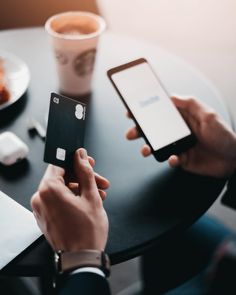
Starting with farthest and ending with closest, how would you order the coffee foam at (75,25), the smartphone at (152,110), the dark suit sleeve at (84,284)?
the coffee foam at (75,25)
the smartphone at (152,110)
the dark suit sleeve at (84,284)

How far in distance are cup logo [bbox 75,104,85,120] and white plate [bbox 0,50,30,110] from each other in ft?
0.70

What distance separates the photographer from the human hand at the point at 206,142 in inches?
31.2

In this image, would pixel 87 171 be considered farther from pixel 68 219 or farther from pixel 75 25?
pixel 75 25

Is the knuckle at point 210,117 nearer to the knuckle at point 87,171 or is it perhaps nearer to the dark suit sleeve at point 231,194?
the dark suit sleeve at point 231,194

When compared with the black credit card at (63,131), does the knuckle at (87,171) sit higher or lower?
lower

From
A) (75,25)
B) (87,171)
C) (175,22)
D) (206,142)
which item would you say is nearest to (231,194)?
(206,142)

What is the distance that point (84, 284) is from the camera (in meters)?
0.58

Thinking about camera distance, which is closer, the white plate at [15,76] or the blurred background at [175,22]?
the white plate at [15,76]

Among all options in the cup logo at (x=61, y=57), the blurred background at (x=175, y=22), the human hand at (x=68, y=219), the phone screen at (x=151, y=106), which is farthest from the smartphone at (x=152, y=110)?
the blurred background at (x=175, y=22)

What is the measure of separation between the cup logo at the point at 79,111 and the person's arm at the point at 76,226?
0.09m

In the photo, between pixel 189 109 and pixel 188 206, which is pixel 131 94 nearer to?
pixel 189 109

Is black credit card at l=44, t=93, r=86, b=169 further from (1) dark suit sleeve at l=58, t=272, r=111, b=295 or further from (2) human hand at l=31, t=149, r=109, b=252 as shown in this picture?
(1) dark suit sleeve at l=58, t=272, r=111, b=295

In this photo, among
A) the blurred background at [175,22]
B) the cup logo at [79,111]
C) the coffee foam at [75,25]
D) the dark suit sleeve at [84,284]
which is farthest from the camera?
the blurred background at [175,22]

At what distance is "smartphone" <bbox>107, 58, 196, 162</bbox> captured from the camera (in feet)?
2.58
